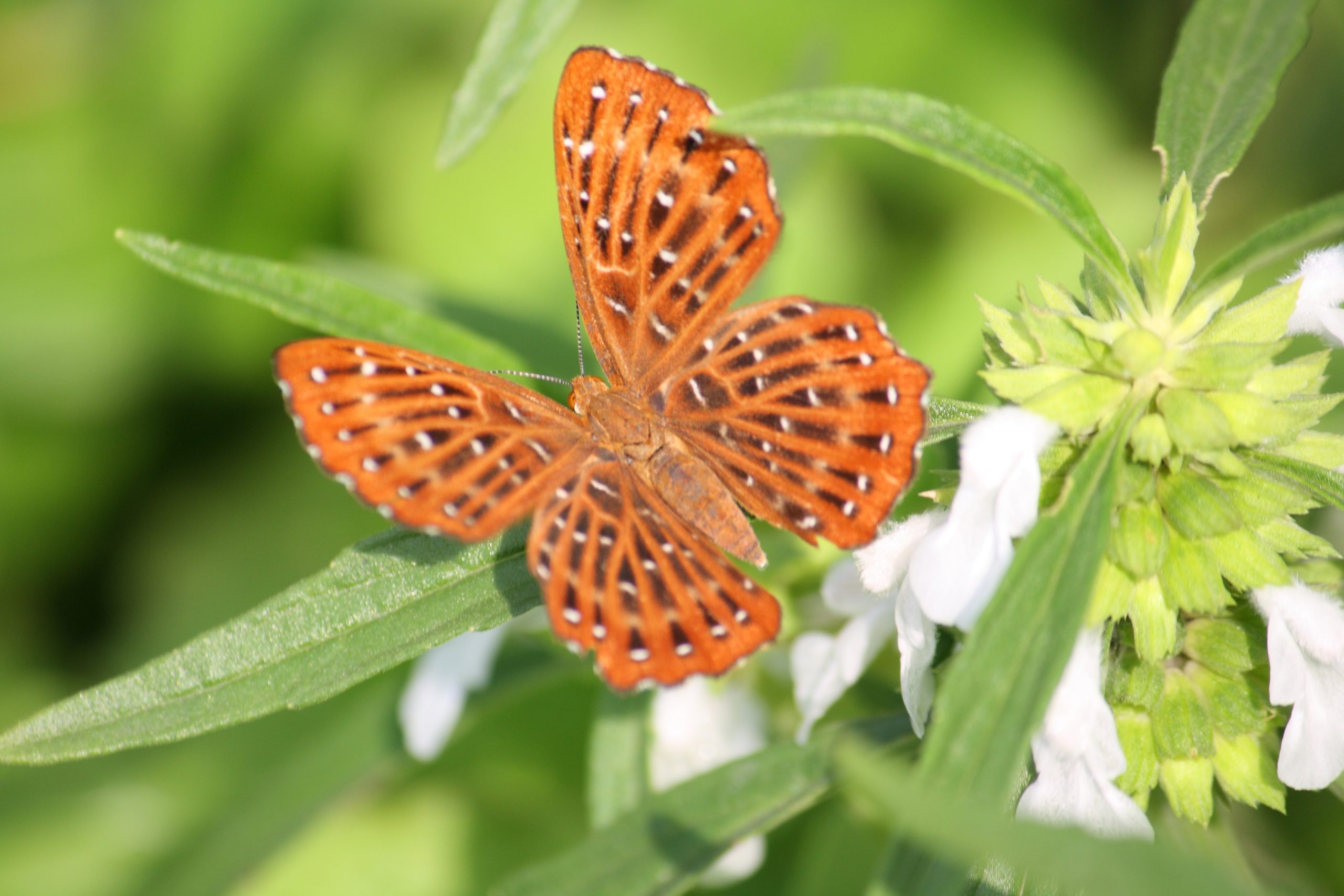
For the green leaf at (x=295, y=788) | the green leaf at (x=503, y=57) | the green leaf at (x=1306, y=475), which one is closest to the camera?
the green leaf at (x=1306, y=475)

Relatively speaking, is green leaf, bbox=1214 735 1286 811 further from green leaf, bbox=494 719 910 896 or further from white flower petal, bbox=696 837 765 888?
white flower petal, bbox=696 837 765 888

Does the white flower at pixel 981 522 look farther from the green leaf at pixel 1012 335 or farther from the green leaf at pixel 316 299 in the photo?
the green leaf at pixel 316 299

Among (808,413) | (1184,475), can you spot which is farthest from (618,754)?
(1184,475)

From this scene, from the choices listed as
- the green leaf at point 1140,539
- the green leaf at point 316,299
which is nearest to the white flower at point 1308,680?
the green leaf at point 1140,539

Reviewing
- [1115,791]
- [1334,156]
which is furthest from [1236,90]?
[1334,156]

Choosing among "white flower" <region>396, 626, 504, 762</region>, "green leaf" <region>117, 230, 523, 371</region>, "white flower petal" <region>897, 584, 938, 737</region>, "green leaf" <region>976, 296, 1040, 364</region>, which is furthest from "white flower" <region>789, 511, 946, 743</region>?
"green leaf" <region>117, 230, 523, 371</region>
